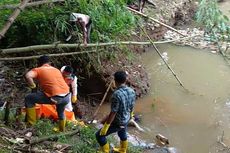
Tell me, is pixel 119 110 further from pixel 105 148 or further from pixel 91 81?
pixel 91 81

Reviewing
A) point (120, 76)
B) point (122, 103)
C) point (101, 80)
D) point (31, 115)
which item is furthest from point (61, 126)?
point (101, 80)

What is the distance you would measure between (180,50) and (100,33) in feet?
14.7

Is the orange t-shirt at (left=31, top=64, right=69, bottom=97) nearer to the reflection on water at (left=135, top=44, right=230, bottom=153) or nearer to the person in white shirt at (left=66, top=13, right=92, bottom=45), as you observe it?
the person in white shirt at (left=66, top=13, right=92, bottom=45)

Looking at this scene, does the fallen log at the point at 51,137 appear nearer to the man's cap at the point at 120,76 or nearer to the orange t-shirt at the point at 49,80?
the orange t-shirt at the point at 49,80

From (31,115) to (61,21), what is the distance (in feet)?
7.17

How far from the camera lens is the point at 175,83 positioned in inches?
389

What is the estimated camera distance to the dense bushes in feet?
25.3

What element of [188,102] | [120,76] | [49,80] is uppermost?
[120,76]

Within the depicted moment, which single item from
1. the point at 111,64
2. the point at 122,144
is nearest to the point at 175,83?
the point at 111,64

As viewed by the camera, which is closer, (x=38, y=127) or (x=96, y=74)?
(x=38, y=127)

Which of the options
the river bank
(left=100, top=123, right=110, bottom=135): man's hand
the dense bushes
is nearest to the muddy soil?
the river bank

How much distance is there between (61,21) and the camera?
25.1 feet

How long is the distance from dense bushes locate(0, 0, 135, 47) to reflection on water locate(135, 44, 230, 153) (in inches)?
72.0

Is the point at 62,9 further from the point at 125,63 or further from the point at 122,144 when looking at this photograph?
the point at 122,144
